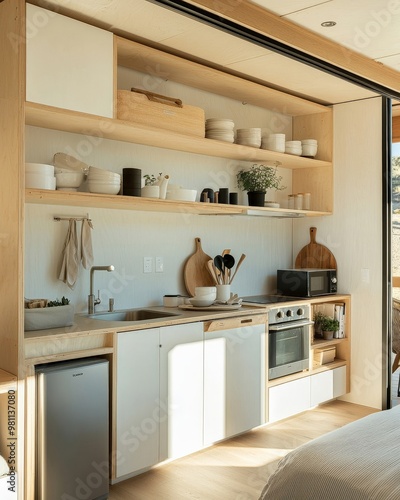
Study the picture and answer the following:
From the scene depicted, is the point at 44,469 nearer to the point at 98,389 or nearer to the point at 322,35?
the point at 98,389

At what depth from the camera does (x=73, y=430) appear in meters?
2.79

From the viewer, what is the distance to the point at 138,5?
9.52 feet

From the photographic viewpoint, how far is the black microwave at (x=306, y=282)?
4527mm

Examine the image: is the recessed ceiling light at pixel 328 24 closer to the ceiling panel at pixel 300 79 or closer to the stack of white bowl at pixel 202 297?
the ceiling panel at pixel 300 79

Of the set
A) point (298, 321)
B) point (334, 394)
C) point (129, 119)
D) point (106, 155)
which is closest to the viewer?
point (129, 119)

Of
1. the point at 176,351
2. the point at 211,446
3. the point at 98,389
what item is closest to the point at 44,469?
the point at 98,389

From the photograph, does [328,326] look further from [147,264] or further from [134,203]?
[134,203]

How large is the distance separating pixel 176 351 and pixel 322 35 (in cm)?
204

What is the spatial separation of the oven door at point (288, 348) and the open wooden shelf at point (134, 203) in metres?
0.85

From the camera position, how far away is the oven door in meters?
4.10

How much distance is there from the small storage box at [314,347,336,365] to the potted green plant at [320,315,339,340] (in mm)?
107

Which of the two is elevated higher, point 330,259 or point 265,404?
point 330,259

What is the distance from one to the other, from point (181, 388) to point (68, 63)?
1.92m

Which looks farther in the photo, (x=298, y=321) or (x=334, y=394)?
(x=334, y=394)
